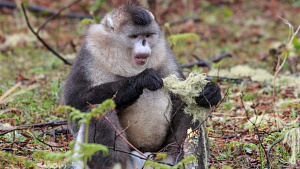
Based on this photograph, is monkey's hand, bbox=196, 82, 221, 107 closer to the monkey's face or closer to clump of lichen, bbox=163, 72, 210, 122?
clump of lichen, bbox=163, 72, 210, 122

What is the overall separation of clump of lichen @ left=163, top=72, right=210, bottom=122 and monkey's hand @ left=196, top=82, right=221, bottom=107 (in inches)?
2.0

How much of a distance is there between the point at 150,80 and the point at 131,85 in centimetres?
22

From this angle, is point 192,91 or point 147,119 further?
point 147,119

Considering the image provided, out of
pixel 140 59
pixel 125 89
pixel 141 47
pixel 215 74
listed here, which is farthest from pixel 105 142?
pixel 215 74

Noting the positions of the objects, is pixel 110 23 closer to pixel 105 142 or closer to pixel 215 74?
pixel 105 142

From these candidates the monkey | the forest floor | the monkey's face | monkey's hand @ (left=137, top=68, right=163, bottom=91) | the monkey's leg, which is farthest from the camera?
the forest floor

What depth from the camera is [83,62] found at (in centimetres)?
471

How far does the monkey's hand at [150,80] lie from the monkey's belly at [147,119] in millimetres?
382

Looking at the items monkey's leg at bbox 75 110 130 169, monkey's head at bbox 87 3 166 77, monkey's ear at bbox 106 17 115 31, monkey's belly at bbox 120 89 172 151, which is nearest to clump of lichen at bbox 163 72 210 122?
monkey's belly at bbox 120 89 172 151

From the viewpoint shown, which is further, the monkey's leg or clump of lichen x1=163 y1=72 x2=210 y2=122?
clump of lichen x1=163 y1=72 x2=210 y2=122

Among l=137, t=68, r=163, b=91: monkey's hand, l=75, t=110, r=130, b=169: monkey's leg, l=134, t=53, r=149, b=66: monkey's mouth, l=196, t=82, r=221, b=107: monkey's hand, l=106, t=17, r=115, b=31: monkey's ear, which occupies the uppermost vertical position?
l=106, t=17, r=115, b=31: monkey's ear

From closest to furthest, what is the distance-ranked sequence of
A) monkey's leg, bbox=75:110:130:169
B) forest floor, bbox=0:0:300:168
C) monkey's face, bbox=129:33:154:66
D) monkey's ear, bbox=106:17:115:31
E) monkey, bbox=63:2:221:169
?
monkey's leg, bbox=75:110:130:169, monkey, bbox=63:2:221:169, monkey's face, bbox=129:33:154:66, monkey's ear, bbox=106:17:115:31, forest floor, bbox=0:0:300:168

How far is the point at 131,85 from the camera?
14.2ft

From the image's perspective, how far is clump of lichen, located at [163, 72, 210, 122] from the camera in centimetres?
427
